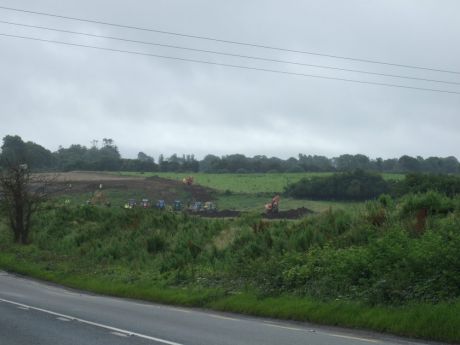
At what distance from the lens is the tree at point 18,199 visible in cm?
3941

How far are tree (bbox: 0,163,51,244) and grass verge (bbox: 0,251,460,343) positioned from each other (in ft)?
50.5

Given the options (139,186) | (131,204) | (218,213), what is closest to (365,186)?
(218,213)

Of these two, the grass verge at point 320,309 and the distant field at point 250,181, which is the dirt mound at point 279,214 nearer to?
the distant field at point 250,181

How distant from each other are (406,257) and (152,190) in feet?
119

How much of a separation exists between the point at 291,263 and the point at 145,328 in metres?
7.23

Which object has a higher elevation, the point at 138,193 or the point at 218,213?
the point at 138,193

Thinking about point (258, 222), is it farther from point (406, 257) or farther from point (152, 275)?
point (406, 257)

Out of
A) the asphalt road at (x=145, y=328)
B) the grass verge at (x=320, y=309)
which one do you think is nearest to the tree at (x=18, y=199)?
the grass verge at (x=320, y=309)

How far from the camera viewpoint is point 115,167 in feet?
224

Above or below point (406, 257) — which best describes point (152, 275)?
below

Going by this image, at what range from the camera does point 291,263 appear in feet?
64.8

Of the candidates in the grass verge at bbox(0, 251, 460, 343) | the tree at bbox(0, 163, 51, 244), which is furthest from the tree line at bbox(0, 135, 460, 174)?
the grass verge at bbox(0, 251, 460, 343)

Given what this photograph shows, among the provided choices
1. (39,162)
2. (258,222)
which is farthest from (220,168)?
(258,222)

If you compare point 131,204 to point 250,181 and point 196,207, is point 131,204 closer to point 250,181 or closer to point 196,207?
point 196,207
